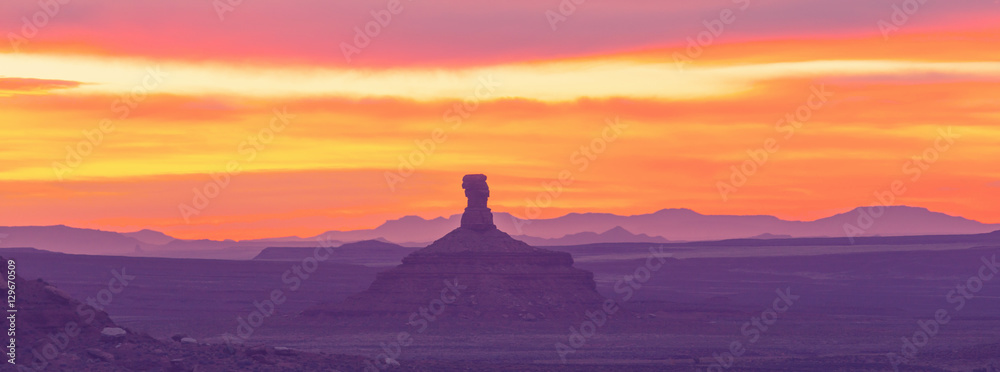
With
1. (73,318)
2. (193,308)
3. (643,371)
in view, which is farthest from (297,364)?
(193,308)

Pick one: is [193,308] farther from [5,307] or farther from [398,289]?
[5,307]
